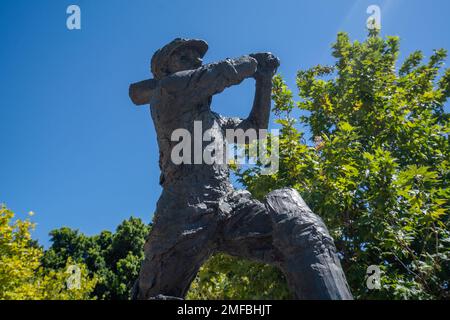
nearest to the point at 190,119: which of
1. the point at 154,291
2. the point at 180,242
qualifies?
the point at 180,242

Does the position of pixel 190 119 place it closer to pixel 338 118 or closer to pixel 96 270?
pixel 338 118

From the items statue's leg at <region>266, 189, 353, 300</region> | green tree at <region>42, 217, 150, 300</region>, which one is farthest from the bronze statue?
green tree at <region>42, 217, 150, 300</region>

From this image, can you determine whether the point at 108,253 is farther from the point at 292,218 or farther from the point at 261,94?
the point at 292,218

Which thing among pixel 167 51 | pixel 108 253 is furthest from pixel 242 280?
pixel 108 253

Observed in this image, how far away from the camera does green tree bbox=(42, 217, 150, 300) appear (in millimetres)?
19547

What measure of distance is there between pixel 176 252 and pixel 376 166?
381cm

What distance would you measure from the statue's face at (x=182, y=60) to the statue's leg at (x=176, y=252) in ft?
4.41

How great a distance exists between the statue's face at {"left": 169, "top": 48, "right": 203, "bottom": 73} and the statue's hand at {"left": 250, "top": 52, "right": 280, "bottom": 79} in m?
0.51

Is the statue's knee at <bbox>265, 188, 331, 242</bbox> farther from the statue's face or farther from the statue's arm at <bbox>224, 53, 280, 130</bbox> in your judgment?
the statue's face

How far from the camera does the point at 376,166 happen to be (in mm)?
6160

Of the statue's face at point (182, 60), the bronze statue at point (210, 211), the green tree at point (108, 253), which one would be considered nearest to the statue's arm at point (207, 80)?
the bronze statue at point (210, 211)

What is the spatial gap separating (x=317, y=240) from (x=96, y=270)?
63.8ft

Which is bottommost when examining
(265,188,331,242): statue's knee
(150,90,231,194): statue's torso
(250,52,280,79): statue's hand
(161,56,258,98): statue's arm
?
(265,188,331,242): statue's knee

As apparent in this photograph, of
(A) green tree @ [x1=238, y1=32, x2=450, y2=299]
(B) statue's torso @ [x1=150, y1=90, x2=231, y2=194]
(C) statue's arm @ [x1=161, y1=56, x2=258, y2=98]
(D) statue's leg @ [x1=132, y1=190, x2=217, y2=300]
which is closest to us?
(D) statue's leg @ [x1=132, y1=190, x2=217, y2=300]
